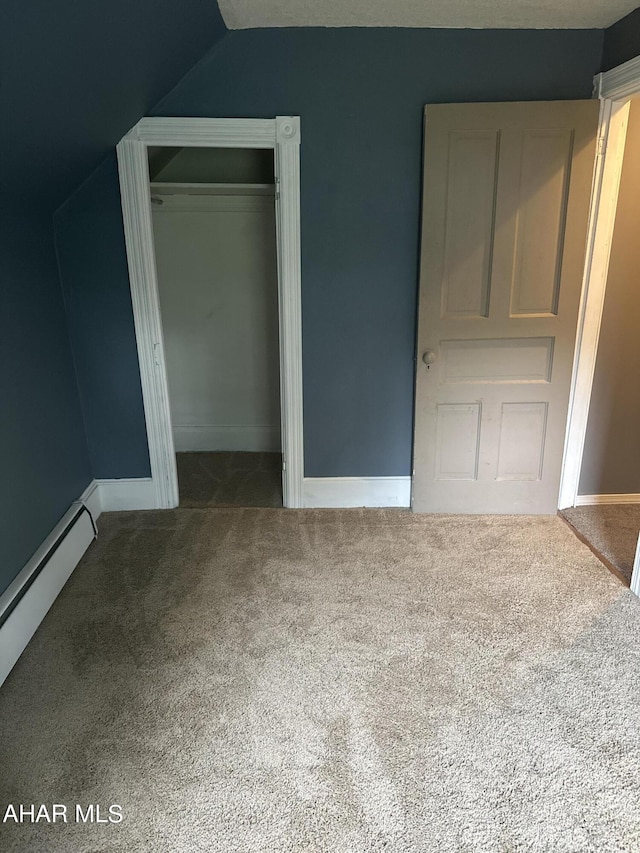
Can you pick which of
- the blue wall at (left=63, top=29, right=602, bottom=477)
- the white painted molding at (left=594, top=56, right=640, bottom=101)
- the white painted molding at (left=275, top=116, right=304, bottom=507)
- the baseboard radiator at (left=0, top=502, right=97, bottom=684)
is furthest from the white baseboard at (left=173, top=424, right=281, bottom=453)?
the white painted molding at (left=594, top=56, right=640, bottom=101)

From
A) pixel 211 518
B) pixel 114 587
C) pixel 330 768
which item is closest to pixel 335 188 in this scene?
pixel 211 518

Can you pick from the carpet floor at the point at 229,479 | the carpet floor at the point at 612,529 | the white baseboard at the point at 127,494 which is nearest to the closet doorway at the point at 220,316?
the carpet floor at the point at 229,479

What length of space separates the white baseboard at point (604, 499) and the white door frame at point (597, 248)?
0.06 meters

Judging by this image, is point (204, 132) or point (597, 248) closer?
point (204, 132)

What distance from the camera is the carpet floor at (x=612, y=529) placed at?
8.89 ft

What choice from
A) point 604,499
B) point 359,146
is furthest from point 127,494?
point 604,499

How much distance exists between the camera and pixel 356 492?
3.23 metres

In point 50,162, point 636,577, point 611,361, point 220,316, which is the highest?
point 50,162

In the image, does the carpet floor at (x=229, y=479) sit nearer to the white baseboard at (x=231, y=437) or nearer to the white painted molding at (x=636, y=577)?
the white baseboard at (x=231, y=437)

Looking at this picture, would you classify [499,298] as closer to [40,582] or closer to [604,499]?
[604,499]

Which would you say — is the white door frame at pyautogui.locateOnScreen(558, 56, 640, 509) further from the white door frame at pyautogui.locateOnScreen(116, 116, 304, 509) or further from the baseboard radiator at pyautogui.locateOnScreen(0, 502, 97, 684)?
the baseboard radiator at pyautogui.locateOnScreen(0, 502, 97, 684)

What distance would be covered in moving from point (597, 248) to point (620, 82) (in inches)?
28.1

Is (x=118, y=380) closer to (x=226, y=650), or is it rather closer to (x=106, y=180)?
(x=106, y=180)

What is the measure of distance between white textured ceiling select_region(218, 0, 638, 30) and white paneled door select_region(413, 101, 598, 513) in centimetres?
33
